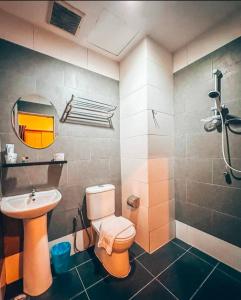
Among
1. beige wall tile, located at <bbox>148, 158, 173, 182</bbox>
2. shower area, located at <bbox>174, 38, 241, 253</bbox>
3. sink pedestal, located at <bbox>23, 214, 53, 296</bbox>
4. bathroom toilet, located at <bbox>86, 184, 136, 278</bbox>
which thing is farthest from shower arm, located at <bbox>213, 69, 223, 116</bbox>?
sink pedestal, located at <bbox>23, 214, 53, 296</bbox>

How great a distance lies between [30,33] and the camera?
159cm

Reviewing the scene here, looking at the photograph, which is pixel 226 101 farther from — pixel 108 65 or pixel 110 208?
pixel 110 208

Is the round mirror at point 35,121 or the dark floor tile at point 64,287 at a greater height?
the round mirror at point 35,121

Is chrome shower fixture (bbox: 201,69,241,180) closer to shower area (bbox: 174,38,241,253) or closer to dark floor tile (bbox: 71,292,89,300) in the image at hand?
shower area (bbox: 174,38,241,253)

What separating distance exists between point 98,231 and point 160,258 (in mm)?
771

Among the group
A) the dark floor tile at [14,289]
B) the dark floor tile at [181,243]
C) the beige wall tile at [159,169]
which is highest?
the beige wall tile at [159,169]

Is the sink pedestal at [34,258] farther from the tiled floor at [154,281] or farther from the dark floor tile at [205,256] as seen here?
the dark floor tile at [205,256]

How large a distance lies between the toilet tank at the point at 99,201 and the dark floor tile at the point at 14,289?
814 mm

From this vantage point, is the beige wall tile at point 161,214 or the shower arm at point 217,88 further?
the beige wall tile at point 161,214

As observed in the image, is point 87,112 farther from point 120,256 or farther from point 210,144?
point 120,256

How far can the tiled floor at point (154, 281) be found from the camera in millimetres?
1310

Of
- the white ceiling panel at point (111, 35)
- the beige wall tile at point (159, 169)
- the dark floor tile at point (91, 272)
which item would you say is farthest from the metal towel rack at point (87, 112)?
the dark floor tile at point (91, 272)

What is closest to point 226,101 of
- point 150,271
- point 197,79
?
point 197,79

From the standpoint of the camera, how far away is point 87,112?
1.94m
